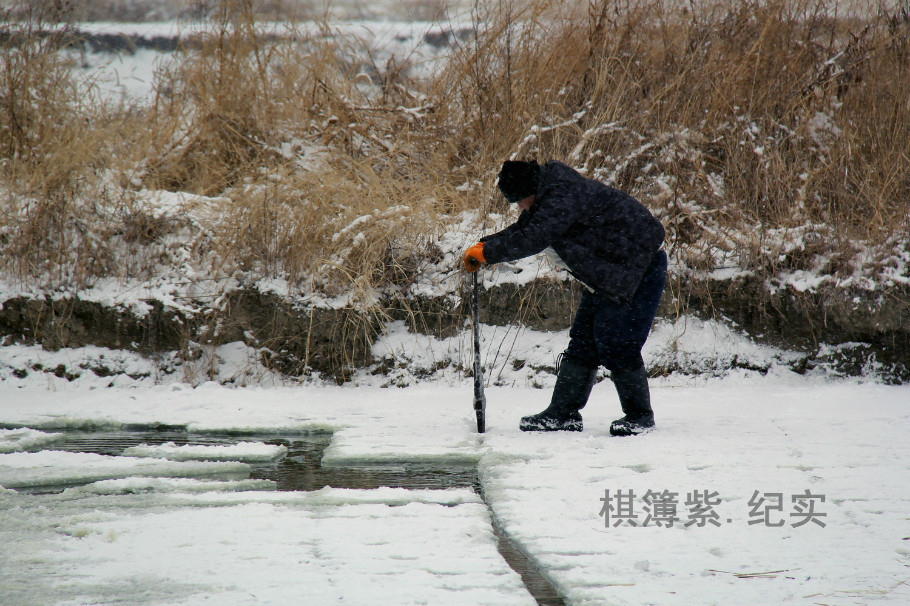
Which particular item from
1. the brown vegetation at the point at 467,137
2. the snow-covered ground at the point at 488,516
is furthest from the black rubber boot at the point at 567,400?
the brown vegetation at the point at 467,137

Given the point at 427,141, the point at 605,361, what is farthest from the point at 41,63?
the point at 605,361

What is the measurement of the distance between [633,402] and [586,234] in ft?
2.85

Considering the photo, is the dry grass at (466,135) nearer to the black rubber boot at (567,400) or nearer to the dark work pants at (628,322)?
the black rubber boot at (567,400)

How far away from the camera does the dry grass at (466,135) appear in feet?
17.2

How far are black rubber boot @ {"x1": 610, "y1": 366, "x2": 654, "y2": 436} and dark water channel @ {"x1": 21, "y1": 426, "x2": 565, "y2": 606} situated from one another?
0.84m

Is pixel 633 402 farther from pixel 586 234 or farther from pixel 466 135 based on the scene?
pixel 466 135

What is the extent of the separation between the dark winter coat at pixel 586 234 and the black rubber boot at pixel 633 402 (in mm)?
393

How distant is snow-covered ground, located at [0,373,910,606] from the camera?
1971 millimetres

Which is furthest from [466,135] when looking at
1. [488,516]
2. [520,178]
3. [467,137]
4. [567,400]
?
[488,516]

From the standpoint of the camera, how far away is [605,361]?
11.6ft

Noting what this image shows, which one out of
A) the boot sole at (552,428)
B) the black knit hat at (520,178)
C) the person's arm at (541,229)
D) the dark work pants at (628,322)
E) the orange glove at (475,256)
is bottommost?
the boot sole at (552,428)

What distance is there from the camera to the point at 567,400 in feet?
12.2

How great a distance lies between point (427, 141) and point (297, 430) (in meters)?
3.18

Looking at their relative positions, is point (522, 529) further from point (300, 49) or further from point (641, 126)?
point (300, 49)
